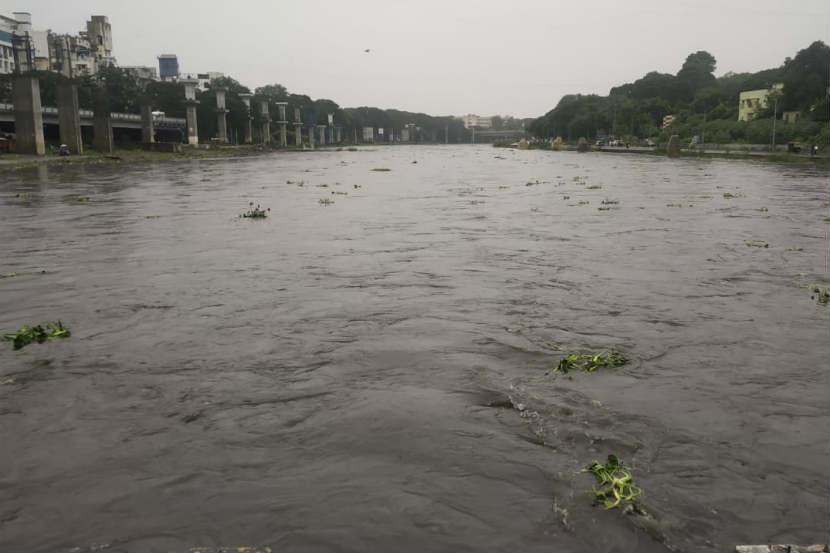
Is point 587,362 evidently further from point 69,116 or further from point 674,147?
point 674,147

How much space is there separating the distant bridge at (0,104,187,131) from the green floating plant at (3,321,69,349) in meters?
94.0

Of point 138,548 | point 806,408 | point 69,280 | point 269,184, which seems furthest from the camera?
point 269,184

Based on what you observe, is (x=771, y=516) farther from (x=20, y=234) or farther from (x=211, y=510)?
(x=20, y=234)

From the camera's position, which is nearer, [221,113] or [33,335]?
[33,335]

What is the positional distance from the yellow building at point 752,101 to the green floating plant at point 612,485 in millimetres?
129943

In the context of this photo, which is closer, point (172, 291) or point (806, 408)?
point (806, 408)

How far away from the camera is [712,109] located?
14412 centimetres

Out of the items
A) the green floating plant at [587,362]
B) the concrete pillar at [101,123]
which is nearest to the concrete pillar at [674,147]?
the concrete pillar at [101,123]

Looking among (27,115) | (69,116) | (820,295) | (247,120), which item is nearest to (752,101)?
(247,120)

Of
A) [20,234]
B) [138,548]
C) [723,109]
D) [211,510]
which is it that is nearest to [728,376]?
[211,510]

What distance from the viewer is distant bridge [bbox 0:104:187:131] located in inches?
3686

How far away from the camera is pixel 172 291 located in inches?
443

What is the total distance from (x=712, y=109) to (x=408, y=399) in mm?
157318

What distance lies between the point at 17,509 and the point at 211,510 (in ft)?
4.62
